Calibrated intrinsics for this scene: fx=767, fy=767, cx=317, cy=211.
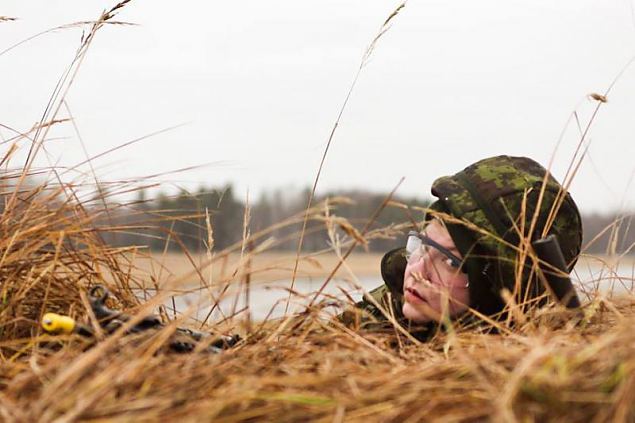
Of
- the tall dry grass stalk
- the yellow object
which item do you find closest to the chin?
the tall dry grass stalk

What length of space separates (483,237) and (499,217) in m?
0.13

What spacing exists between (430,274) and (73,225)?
52.2 inches

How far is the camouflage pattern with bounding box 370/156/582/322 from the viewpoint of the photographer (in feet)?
9.32

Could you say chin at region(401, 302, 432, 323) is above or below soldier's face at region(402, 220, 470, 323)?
below

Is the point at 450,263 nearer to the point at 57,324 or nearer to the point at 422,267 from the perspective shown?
the point at 422,267

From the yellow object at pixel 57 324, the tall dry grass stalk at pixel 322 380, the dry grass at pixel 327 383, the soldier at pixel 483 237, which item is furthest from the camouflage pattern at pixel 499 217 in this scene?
the yellow object at pixel 57 324

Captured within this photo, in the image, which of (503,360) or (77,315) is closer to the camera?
(503,360)

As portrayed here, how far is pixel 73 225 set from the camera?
2.46 meters

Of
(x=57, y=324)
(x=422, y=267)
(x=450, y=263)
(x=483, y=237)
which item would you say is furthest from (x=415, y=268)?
(x=57, y=324)

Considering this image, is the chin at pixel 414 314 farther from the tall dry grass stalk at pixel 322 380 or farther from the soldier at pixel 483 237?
the tall dry grass stalk at pixel 322 380

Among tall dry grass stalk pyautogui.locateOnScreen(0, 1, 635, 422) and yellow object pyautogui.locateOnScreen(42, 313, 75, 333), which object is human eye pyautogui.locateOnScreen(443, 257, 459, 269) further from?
yellow object pyautogui.locateOnScreen(42, 313, 75, 333)

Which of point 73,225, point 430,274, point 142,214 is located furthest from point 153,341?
point 430,274

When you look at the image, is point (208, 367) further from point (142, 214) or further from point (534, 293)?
point (534, 293)

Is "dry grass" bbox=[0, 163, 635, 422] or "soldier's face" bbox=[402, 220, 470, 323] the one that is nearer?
"dry grass" bbox=[0, 163, 635, 422]
